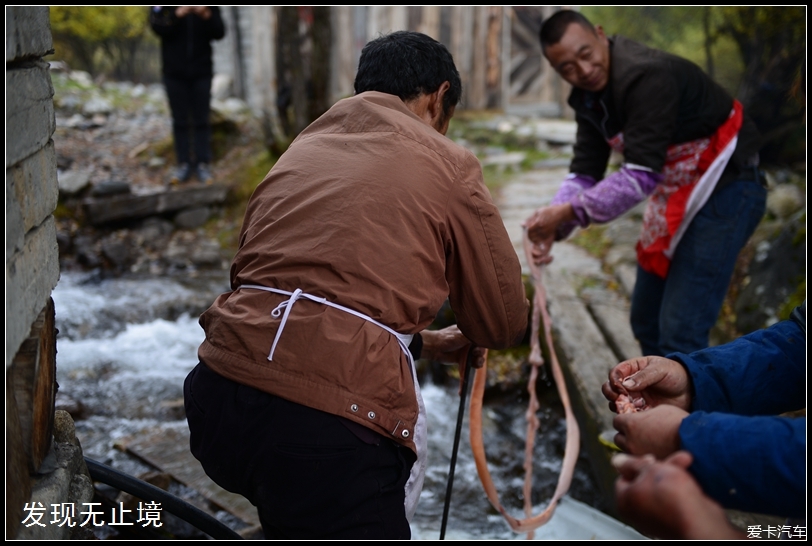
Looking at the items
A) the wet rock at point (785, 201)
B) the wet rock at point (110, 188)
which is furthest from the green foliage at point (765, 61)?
the wet rock at point (110, 188)

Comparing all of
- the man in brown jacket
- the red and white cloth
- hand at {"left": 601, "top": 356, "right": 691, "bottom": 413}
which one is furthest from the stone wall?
the red and white cloth

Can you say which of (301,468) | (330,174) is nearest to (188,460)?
(301,468)

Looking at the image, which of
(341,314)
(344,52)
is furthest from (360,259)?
(344,52)

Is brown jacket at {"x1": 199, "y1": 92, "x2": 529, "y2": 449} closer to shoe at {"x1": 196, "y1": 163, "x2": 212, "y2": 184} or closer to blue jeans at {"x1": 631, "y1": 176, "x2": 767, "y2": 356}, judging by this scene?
blue jeans at {"x1": 631, "y1": 176, "x2": 767, "y2": 356}

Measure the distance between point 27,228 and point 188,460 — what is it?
92.0 inches

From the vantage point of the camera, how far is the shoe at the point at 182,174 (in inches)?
324

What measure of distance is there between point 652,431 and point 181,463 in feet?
9.29

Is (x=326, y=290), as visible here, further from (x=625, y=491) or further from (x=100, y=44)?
(x=100, y=44)

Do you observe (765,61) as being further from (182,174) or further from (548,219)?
(182,174)

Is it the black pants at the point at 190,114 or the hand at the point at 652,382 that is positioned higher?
the hand at the point at 652,382

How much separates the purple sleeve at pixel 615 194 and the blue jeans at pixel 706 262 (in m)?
0.32

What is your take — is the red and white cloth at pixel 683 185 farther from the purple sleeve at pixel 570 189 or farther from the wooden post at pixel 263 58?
the wooden post at pixel 263 58

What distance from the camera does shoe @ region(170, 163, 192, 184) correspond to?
8.24m

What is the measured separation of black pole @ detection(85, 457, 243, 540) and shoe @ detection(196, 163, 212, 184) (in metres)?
6.41
